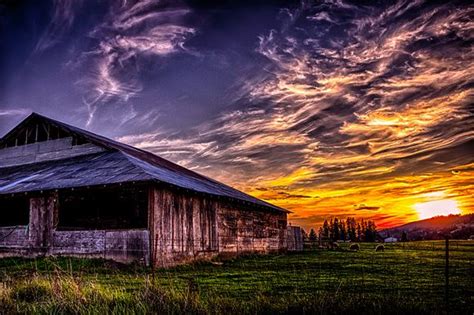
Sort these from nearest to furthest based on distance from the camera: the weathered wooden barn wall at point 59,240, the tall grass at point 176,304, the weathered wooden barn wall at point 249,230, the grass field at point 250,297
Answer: the tall grass at point 176,304, the grass field at point 250,297, the weathered wooden barn wall at point 59,240, the weathered wooden barn wall at point 249,230

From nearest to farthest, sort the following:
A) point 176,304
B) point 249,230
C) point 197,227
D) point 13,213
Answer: point 176,304 < point 197,227 < point 13,213 < point 249,230

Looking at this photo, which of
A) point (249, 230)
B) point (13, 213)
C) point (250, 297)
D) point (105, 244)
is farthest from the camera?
point (249, 230)

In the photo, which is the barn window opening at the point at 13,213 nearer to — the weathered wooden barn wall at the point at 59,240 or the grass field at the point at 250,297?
the weathered wooden barn wall at the point at 59,240

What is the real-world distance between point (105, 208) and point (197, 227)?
4975 millimetres

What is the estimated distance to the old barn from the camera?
1723cm

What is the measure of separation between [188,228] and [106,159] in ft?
19.3

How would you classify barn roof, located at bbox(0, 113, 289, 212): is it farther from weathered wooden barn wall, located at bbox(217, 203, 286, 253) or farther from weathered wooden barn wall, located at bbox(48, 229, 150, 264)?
weathered wooden barn wall, located at bbox(48, 229, 150, 264)

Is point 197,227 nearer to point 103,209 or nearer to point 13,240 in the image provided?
point 103,209

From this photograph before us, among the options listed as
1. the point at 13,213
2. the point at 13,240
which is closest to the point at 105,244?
the point at 13,240

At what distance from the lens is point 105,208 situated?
21.2 m

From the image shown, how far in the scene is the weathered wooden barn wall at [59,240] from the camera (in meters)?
17.0

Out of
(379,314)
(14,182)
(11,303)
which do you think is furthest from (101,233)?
(379,314)

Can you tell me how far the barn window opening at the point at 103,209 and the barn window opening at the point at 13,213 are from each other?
193 centimetres

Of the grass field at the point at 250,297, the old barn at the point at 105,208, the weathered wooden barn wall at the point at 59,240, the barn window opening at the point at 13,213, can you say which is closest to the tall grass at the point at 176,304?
the grass field at the point at 250,297
